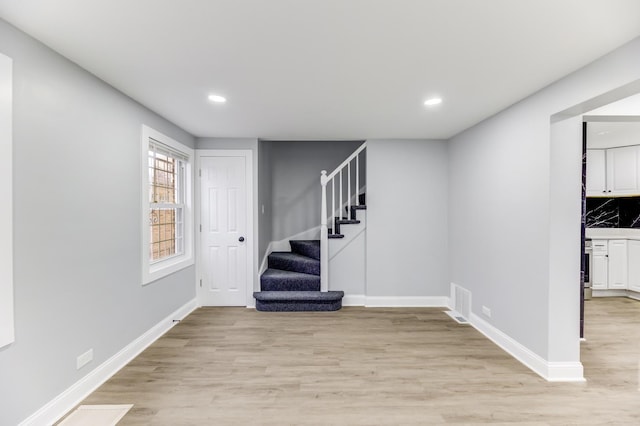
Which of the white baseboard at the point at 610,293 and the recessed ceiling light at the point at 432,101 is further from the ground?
the recessed ceiling light at the point at 432,101

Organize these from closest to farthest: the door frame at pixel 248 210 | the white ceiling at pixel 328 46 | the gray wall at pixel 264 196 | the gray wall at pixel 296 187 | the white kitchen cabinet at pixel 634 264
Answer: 1. the white ceiling at pixel 328 46
2. the door frame at pixel 248 210
3. the gray wall at pixel 264 196
4. the white kitchen cabinet at pixel 634 264
5. the gray wall at pixel 296 187

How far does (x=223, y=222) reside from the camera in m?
4.38

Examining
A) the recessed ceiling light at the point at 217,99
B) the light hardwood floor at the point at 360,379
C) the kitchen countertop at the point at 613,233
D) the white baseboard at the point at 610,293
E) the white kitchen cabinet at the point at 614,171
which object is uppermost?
the recessed ceiling light at the point at 217,99

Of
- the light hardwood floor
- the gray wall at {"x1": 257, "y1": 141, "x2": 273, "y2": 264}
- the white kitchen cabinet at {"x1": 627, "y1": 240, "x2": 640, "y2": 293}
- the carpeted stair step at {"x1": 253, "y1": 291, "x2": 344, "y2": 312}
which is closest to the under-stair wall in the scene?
the gray wall at {"x1": 257, "y1": 141, "x2": 273, "y2": 264}

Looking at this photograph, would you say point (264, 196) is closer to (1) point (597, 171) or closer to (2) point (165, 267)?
(2) point (165, 267)

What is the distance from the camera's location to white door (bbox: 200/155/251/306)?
436 cm

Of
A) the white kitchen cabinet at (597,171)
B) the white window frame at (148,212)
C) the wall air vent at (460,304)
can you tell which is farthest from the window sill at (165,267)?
the white kitchen cabinet at (597,171)

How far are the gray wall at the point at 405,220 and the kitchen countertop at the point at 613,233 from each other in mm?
2615

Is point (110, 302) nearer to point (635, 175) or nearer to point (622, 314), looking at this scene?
point (622, 314)

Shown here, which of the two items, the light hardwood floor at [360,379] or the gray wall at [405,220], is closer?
the light hardwood floor at [360,379]

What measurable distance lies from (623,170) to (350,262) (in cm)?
462

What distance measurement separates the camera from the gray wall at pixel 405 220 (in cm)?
446

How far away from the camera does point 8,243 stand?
168 cm

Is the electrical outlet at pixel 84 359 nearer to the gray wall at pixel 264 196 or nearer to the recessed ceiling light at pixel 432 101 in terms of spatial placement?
the gray wall at pixel 264 196
